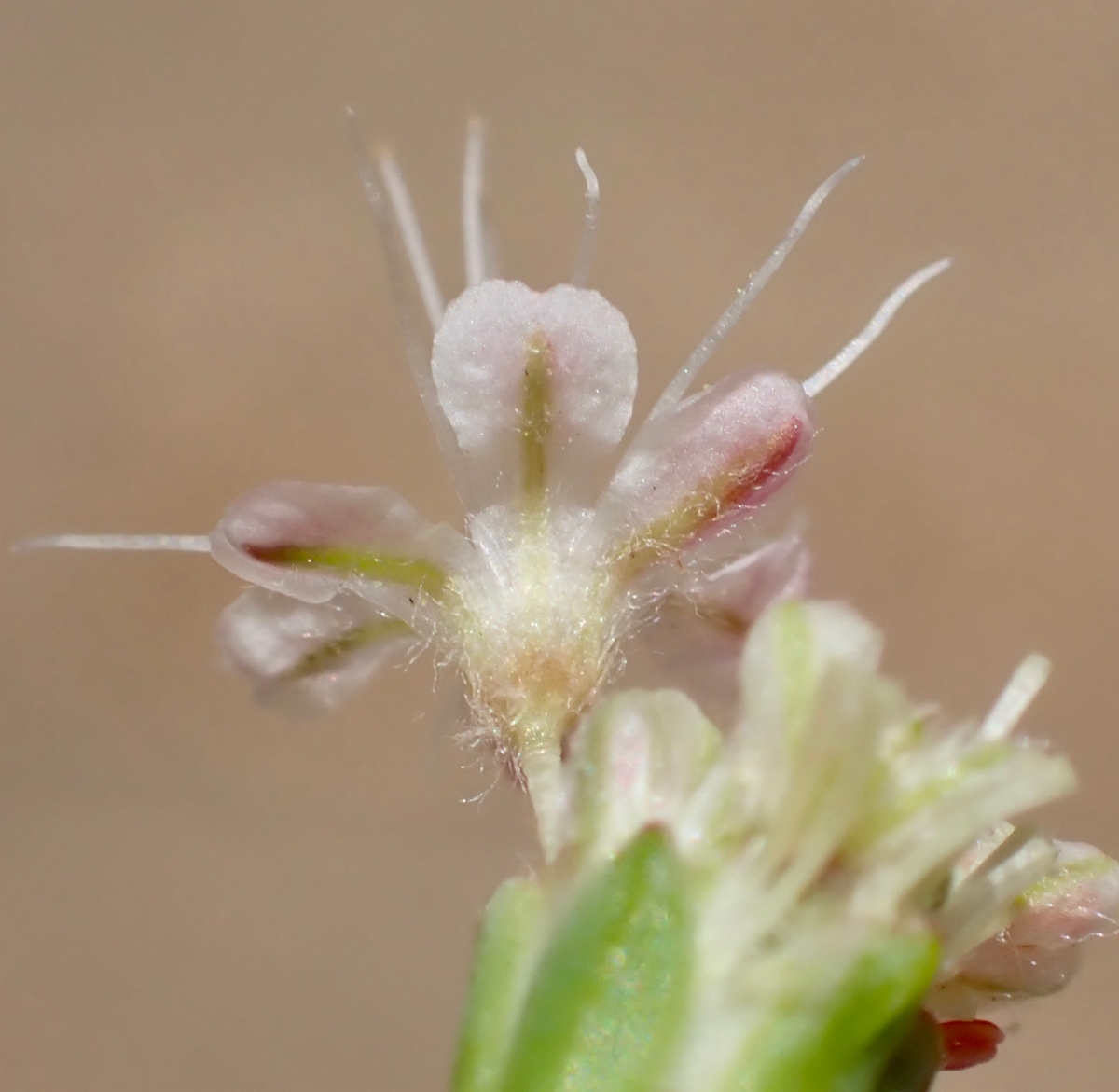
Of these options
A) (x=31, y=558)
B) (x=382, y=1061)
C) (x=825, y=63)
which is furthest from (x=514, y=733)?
(x=825, y=63)

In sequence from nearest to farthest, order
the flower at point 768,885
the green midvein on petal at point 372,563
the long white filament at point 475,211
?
1. the flower at point 768,885
2. the green midvein on petal at point 372,563
3. the long white filament at point 475,211

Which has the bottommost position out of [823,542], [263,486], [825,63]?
[263,486]

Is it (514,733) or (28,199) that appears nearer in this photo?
(514,733)

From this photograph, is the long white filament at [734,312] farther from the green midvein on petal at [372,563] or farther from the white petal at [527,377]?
the green midvein on petal at [372,563]

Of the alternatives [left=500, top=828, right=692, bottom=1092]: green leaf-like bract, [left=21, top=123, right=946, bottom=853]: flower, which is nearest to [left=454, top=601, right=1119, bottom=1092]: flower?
[left=500, top=828, right=692, bottom=1092]: green leaf-like bract

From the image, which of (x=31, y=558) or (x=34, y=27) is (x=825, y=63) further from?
(x=31, y=558)

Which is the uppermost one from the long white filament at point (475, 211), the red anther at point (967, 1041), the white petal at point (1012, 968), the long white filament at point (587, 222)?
the long white filament at point (475, 211)

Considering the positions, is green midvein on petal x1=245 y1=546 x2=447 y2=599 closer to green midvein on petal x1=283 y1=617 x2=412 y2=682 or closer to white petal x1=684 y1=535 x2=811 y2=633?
green midvein on petal x1=283 y1=617 x2=412 y2=682

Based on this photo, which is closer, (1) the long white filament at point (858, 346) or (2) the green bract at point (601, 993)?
(2) the green bract at point (601, 993)

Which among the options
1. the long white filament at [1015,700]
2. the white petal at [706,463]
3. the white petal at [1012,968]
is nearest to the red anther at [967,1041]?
the white petal at [1012,968]
